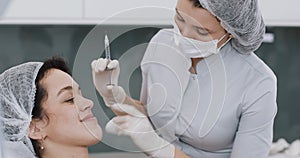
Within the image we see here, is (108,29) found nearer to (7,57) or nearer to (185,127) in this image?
(185,127)

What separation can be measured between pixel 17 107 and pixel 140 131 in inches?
12.4

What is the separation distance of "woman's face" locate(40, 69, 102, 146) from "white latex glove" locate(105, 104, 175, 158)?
6 centimetres

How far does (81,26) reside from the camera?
2.84 metres

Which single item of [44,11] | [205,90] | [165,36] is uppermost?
[165,36]

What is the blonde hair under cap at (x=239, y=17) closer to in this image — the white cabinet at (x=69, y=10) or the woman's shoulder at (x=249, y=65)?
the woman's shoulder at (x=249, y=65)

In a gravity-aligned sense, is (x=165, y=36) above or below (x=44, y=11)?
above

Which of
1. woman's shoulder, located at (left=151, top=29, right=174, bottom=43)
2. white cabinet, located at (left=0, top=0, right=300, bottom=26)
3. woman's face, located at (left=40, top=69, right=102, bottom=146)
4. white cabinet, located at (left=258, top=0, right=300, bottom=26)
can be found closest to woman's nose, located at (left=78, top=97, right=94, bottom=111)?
woman's face, located at (left=40, top=69, right=102, bottom=146)

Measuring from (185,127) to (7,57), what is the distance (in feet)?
4.53

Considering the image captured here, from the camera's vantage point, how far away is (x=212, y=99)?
5.44 ft

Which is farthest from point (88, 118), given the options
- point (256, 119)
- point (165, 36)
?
point (256, 119)

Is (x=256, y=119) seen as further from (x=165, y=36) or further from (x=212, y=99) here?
(x=165, y=36)

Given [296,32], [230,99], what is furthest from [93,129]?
[296,32]

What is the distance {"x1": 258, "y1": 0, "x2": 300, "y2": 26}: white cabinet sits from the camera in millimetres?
2607

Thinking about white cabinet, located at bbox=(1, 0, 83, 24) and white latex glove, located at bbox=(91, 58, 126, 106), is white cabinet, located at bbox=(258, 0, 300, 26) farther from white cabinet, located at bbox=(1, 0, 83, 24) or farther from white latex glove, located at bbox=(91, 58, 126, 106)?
white latex glove, located at bbox=(91, 58, 126, 106)
